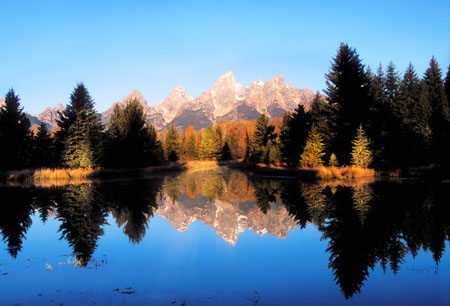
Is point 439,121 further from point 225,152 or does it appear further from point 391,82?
point 225,152

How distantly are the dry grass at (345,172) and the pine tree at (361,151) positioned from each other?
767mm

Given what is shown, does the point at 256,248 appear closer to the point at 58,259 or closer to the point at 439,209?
the point at 58,259

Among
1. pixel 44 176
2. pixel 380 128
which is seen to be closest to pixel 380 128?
pixel 380 128

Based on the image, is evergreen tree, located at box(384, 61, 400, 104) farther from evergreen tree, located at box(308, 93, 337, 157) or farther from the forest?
evergreen tree, located at box(308, 93, 337, 157)

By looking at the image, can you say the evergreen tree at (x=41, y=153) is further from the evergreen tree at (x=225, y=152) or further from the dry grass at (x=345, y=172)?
the evergreen tree at (x=225, y=152)

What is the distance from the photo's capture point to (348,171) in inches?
1346

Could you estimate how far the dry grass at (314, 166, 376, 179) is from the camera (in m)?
34.0

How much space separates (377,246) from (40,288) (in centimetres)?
845

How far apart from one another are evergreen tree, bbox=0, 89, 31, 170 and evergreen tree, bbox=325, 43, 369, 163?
3873cm

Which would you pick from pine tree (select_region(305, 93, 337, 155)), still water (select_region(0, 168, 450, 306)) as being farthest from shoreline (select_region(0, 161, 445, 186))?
still water (select_region(0, 168, 450, 306))

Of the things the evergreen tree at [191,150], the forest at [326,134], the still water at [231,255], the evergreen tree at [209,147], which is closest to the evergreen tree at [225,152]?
the evergreen tree at [209,147]

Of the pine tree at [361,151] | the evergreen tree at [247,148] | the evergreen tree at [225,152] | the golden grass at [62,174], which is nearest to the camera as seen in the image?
the pine tree at [361,151]

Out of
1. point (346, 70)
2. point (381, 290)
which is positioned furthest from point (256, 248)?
point (346, 70)

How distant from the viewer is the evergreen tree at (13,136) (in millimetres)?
38375
